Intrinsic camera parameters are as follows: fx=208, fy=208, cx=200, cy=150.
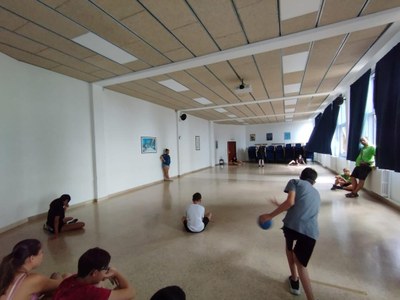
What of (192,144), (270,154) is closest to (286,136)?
(270,154)

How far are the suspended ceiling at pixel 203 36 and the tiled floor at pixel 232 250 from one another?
3.16m

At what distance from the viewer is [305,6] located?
2750 mm

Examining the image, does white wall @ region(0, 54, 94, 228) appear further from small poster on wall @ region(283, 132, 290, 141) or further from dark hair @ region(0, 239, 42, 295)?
small poster on wall @ region(283, 132, 290, 141)

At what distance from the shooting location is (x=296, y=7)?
2.76 metres

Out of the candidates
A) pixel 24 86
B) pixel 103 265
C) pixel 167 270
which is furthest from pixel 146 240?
pixel 24 86

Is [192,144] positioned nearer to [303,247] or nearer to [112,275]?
[303,247]

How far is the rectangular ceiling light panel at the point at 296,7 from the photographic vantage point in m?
2.67

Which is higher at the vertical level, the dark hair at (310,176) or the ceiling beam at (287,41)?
the ceiling beam at (287,41)

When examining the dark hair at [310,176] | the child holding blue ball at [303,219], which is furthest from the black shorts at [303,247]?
the dark hair at [310,176]

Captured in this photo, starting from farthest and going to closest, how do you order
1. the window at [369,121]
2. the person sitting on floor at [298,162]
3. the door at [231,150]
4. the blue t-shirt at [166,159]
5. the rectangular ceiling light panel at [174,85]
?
the door at [231,150] < the person sitting on floor at [298,162] < the blue t-shirt at [166,159] < the rectangular ceiling light panel at [174,85] < the window at [369,121]

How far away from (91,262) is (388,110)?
469 cm

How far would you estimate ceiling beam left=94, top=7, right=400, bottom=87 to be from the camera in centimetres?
296

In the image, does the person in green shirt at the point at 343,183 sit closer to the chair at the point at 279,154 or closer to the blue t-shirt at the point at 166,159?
the blue t-shirt at the point at 166,159

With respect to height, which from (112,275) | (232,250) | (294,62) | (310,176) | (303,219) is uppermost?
(294,62)
